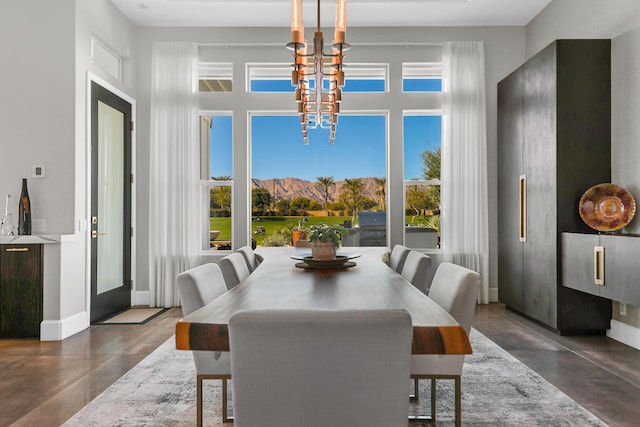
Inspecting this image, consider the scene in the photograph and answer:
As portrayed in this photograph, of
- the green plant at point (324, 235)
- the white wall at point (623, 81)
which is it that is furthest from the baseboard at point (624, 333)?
the green plant at point (324, 235)

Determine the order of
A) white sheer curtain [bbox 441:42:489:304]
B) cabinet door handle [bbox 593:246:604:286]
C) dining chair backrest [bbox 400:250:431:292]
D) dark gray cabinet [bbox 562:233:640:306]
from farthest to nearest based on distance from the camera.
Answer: white sheer curtain [bbox 441:42:489:304]
cabinet door handle [bbox 593:246:604:286]
dark gray cabinet [bbox 562:233:640:306]
dining chair backrest [bbox 400:250:431:292]

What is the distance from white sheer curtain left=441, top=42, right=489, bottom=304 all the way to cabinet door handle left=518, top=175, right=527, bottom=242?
2.52ft

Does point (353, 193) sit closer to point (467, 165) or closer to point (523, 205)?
point (467, 165)

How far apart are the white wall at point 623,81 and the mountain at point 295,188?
3.02 metres

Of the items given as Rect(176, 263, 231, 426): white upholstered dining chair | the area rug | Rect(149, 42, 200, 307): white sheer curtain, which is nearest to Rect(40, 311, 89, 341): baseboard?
the area rug

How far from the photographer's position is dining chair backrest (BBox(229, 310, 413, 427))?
1356 mm

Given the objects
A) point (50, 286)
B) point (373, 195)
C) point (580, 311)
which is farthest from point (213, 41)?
point (580, 311)

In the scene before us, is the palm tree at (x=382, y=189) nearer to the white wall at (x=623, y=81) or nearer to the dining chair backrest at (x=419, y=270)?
the white wall at (x=623, y=81)

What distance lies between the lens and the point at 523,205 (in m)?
5.07

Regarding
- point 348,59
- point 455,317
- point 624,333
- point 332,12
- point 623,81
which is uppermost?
point 332,12

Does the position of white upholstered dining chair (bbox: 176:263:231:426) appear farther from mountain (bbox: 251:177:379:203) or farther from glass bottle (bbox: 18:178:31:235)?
mountain (bbox: 251:177:379:203)

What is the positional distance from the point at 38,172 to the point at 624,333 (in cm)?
529

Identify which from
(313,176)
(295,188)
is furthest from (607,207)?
(295,188)

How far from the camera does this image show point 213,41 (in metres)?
6.07
